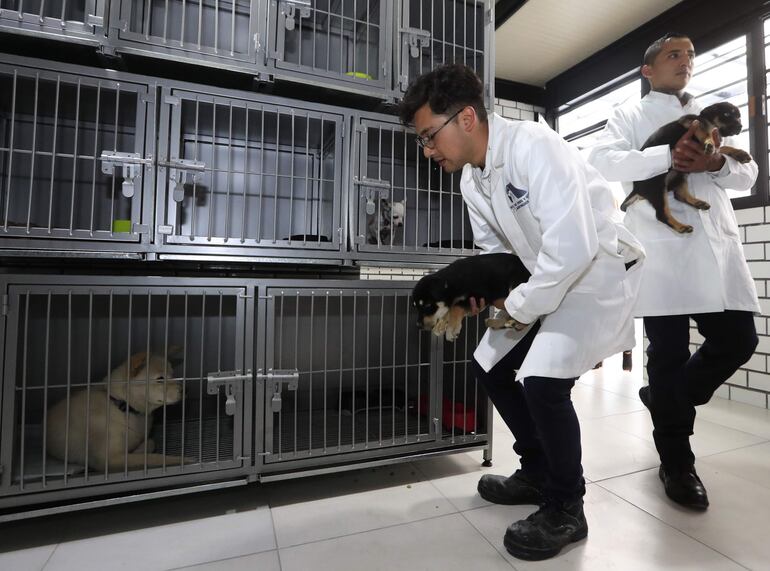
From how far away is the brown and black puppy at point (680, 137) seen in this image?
130 cm

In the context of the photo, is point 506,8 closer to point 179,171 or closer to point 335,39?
point 335,39

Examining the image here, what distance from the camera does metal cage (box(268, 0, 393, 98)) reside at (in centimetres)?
138

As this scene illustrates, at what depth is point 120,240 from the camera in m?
1.20

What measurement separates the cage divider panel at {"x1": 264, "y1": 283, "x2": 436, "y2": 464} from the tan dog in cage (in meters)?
0.36

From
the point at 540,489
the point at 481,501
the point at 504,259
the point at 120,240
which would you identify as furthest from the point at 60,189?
the point at 540,489

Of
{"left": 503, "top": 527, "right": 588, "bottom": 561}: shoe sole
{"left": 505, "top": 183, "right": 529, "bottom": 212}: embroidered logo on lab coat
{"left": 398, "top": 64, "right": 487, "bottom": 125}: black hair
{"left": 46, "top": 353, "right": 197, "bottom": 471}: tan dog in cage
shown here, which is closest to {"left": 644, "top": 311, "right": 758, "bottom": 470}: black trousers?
{"left": 503, "top": 527, "right": 588, "bottom": 561}: shoe sole

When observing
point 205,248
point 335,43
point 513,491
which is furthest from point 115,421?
point 335,43

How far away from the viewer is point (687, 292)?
1303 mm

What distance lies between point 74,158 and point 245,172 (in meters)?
0.48

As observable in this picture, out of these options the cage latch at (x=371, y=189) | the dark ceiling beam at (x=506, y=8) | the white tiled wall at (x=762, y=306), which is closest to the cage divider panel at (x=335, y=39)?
the cage latch at (x=371, y=189)

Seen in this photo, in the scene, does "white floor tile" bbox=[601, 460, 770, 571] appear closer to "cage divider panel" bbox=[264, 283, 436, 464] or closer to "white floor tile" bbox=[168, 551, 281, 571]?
"cage divider panel" bbox=[264, 283, 436, 464]

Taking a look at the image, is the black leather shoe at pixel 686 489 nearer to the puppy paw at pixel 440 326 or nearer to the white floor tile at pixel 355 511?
the white floor tile at pixel 355 511

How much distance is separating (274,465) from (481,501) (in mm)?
695

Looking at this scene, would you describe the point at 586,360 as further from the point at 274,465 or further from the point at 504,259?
the point at 274,465
